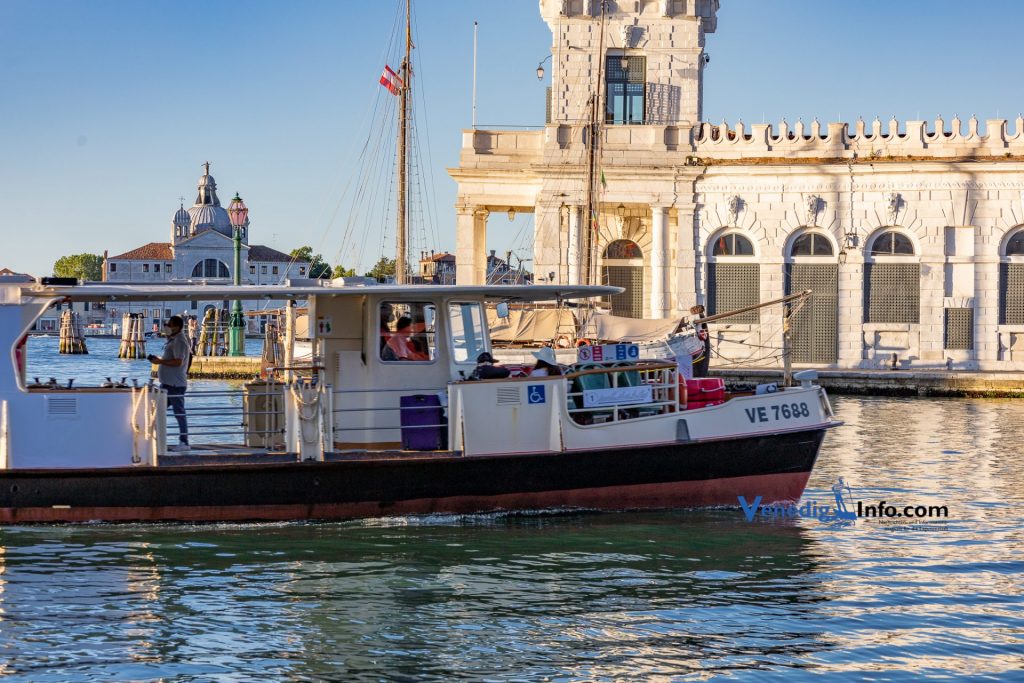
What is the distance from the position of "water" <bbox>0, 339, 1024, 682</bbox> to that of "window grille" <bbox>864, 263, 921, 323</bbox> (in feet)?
75.2

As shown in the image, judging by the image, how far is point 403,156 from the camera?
112ft

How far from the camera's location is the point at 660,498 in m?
14.5

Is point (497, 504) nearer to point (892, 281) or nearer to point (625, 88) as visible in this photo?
point (892, 281)

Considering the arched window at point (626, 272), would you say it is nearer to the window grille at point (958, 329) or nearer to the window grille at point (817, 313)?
the window grille at point (817, 313)

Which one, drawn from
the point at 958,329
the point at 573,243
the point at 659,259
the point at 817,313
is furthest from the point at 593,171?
the point at 958,329

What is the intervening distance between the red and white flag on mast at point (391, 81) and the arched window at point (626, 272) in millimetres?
9623

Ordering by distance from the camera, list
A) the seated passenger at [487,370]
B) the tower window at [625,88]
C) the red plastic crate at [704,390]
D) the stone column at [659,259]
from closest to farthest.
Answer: the seated passenger at [487,370]
the red plastic crate at [704,390]
the stone column at [659,259]
the tower window at [625,88]

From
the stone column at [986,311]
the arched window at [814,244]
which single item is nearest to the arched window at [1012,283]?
the stone column at [986,311]

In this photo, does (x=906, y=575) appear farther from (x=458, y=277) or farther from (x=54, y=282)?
(x=458, y=277)

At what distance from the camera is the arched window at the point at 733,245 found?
127ft

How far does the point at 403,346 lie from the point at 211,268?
130m

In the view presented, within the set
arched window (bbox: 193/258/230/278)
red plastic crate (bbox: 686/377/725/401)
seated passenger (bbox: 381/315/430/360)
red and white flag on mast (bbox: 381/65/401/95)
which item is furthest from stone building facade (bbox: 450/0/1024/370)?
arched window (bbox: 193/258/230/278)

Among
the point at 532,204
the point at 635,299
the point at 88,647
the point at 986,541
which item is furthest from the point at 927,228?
the point at 88,647

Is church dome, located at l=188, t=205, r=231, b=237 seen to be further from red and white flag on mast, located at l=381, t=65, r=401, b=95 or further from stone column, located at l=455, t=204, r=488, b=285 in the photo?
red and white flag on mast, located at l=381, t=65, r=401, b=95
